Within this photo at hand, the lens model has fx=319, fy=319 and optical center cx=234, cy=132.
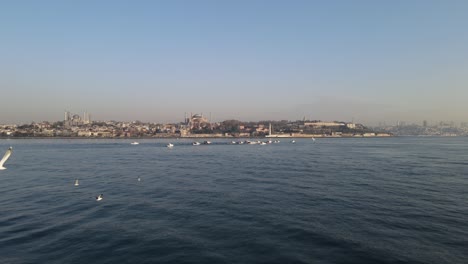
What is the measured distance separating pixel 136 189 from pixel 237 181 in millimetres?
→ 7685

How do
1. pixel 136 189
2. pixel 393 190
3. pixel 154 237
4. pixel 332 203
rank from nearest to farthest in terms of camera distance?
pixel 154 237 → pixel 332 203 → pixel 393 190 → pixel 136 189

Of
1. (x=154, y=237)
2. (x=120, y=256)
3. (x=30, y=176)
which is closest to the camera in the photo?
(x=120, y=256)

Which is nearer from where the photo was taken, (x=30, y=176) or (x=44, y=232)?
(x=44, y=232)

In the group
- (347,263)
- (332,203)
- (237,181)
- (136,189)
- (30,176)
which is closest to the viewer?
(347,263)

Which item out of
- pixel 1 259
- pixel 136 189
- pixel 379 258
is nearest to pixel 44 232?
pixel 1 259

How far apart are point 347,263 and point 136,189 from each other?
52.3 feet

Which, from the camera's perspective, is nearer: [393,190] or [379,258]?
[379,258]

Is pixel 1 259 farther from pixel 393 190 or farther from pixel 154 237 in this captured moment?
pixel 393 190

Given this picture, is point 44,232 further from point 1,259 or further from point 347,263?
point 347,263

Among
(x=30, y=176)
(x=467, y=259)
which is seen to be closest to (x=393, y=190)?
(x=467, y=259)

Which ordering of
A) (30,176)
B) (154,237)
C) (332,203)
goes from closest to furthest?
1. (154,237)
2. (332,203)
3. (30,176)

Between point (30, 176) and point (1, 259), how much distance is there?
68.7 feet

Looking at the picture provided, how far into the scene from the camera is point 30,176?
28.1 m

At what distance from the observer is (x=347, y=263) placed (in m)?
9.64
